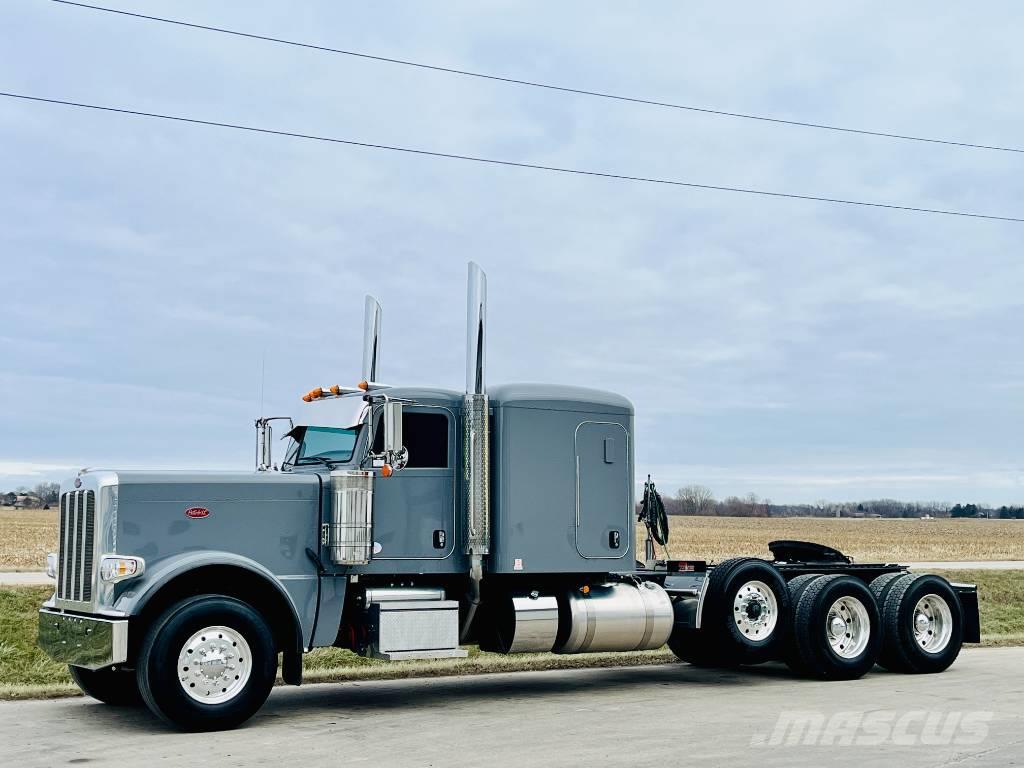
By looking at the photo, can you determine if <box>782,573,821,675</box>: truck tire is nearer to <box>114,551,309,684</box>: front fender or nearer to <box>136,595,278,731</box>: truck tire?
<box>114,551,309,684</box>: front fender

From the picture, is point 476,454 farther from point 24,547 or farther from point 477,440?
point 24,547

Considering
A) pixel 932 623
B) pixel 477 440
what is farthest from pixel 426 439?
pixel 932 623

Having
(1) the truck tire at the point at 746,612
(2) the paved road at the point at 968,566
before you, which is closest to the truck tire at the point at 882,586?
(1) the truck tire at the point at 746,612

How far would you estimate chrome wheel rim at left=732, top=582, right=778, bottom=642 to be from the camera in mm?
13641

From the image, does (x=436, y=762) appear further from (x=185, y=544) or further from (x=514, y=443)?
(x=514, y=443)

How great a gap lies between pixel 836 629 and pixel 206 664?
7645 mm

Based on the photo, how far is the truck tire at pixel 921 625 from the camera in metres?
14.6

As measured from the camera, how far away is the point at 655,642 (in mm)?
13070

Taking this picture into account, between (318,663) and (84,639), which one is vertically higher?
(84,639)

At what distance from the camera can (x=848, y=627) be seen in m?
14.4

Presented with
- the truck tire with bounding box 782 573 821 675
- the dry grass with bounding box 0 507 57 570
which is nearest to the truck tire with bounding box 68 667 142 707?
the truck tire with bounding box 782 573 821 675

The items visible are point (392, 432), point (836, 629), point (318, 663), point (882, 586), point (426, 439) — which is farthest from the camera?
point (318, 663)

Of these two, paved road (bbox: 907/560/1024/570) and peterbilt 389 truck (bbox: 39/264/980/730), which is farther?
paved road (bbox: 907/560/1024/570)

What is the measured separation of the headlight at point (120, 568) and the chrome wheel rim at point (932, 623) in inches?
371
